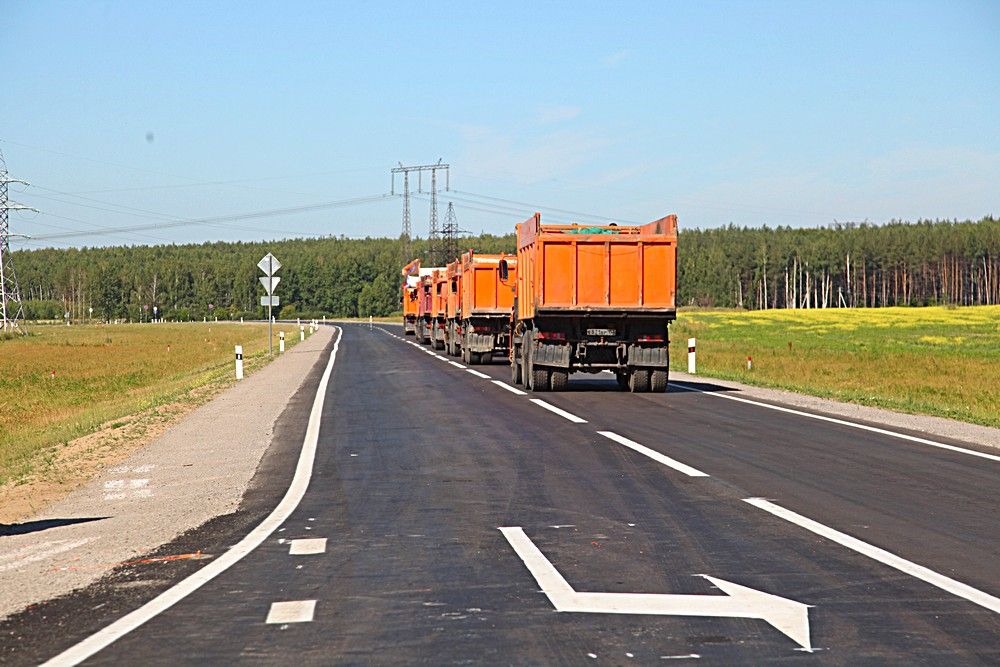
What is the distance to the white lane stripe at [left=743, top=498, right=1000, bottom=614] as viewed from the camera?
6333mm

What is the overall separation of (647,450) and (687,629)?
7828 mm

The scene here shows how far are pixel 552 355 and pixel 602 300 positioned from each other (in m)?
1.52

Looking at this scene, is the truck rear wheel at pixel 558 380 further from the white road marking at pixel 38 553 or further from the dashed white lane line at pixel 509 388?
the white road marking at pixel 38 553

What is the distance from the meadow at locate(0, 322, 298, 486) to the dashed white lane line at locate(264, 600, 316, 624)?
7757 mm

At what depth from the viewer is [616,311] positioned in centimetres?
2253

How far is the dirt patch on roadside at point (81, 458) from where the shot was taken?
11.3 m

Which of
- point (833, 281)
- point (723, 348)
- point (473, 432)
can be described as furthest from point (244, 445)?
point (833, 281)

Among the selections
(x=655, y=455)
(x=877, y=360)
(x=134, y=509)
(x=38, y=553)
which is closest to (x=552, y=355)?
(x=655, y=455)

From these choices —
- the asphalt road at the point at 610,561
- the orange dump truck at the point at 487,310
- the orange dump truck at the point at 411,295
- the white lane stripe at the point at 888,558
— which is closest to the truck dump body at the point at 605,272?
the asphalt road at the point at 610,561

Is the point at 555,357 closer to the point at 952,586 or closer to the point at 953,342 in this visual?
the point at 952,586

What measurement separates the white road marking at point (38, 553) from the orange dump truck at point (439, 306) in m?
34.8

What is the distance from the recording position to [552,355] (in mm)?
23000

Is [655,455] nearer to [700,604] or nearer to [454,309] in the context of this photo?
[700,604]

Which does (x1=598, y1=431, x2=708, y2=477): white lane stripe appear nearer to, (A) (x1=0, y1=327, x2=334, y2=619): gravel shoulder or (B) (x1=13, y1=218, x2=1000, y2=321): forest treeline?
(A) (x1=0, y1=327, x2=334, y2=619): gravel shoulder
